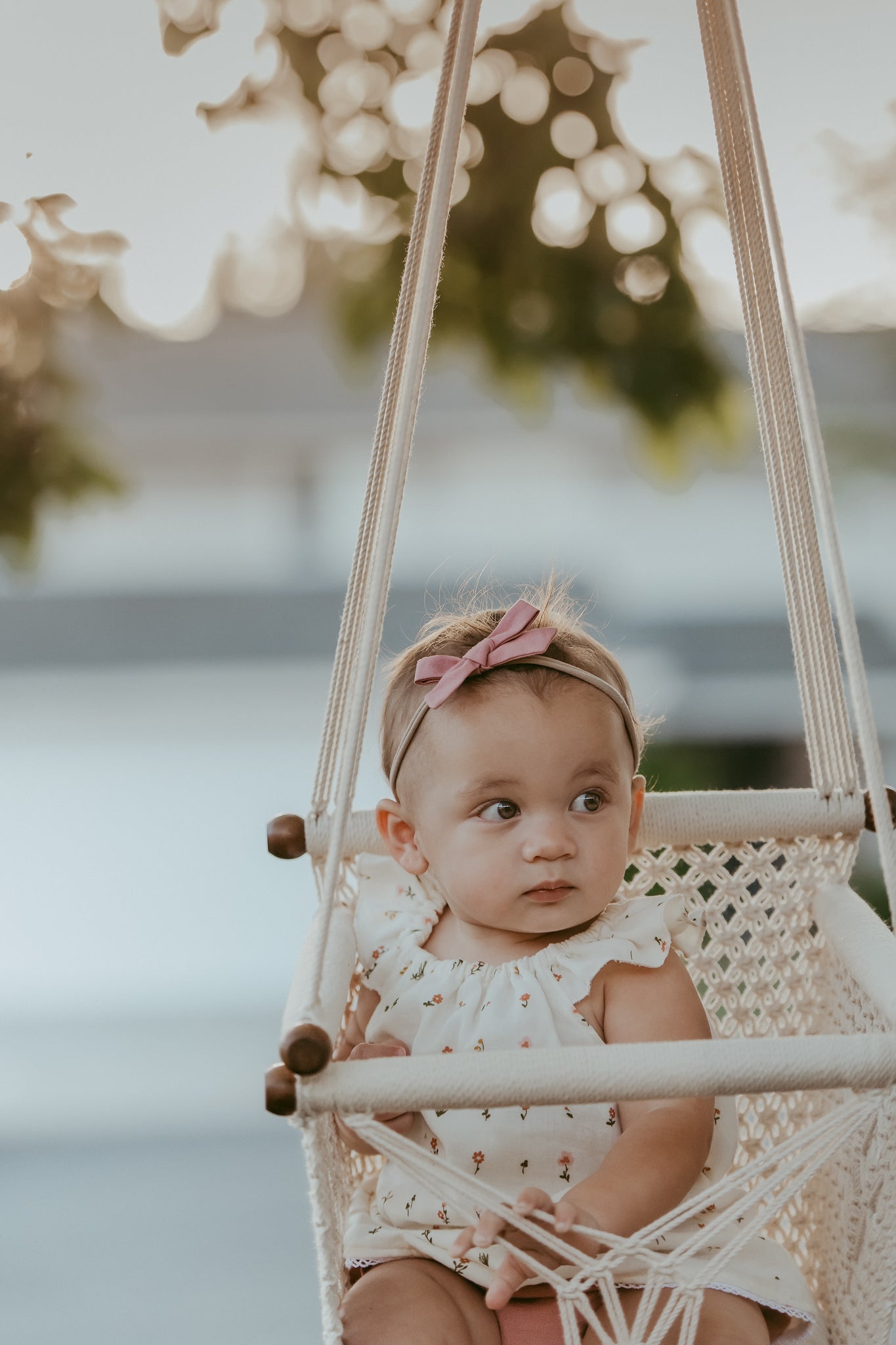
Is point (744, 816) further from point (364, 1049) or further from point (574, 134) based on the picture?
point (574, 134)

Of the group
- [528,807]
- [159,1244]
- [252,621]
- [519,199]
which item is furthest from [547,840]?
[252,621]

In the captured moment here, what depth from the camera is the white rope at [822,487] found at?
2.65ft

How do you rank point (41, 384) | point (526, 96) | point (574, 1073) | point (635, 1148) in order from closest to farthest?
point (574, 1073)
point (635, 1148)
point (526, 96)
point (41, 384)

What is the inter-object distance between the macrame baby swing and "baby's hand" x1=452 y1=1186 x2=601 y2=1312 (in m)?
0.01

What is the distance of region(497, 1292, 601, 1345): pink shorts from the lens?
829 mm

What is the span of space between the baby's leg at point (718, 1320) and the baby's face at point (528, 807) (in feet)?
0.83

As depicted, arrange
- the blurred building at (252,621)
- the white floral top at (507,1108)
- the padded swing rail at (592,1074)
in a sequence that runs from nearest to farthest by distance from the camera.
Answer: the padded swing rail at (592,1074) < the white floral top at (507,1108) < the blurred building at (252,621)

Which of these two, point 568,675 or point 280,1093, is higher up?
point 568,675

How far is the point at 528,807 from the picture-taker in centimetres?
94

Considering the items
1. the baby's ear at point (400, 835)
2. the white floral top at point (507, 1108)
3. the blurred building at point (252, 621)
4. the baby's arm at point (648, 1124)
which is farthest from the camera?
the blurred building at point (252, 621)

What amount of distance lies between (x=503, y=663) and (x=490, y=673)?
13mm

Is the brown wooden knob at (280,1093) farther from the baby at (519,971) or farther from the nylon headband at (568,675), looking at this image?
the nylon headband at (568,675)

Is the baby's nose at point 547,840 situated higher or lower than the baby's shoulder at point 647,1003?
higher

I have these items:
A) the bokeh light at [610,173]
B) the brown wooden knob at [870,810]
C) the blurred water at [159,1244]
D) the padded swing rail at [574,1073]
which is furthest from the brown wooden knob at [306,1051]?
the bokeh light at [610,173]
